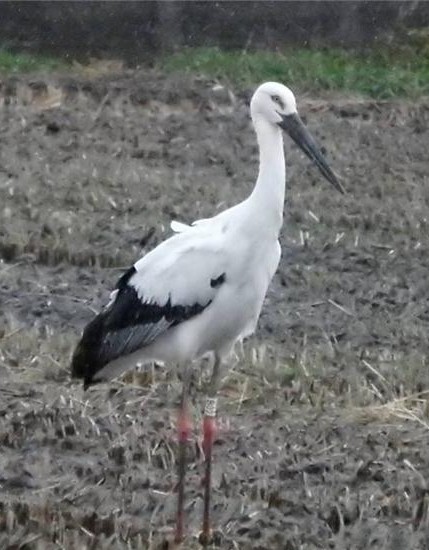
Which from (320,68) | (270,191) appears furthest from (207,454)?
(320,68)

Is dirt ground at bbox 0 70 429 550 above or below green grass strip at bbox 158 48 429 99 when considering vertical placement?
above

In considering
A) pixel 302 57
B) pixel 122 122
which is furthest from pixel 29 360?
pixel 302 57

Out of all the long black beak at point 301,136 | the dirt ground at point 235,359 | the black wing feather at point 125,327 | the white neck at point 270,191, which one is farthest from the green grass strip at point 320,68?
the white neck at point 270,191

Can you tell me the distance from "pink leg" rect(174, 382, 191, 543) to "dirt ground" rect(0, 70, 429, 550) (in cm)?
5

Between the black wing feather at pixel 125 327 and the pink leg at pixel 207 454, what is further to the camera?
the black wing feather at pixel 125 327

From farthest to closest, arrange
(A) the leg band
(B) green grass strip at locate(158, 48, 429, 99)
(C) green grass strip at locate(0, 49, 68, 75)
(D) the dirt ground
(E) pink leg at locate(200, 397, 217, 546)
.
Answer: (C) green grass strip at locate(0, 49, 68, 75)
(B) green grass strip at locate(158, 48, 429, 99)
(A) the leg band
(D) the dirt ground
(E) pink leg at locate(200, 397, 217, 546)

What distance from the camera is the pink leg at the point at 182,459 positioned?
537 cm

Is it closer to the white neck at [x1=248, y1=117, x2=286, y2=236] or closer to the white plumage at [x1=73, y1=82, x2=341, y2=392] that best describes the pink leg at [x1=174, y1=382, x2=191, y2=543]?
the white plumage at [x1=73, y1=82, x2=341, y2=392]

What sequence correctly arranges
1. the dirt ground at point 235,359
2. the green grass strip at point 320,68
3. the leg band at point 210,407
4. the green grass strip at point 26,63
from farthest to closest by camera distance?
the green grass strip at point 26,63, the green grass strip at point 320,68, the leg band at point 210,407, the dirt ground at point 235,359

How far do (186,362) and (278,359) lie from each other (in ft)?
5.66

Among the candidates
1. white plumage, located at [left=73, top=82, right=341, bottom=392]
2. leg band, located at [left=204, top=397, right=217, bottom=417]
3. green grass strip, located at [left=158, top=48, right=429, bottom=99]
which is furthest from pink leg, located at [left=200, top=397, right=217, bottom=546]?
green grass strip, located at [left=158, top=48, right=429, bottom=99]

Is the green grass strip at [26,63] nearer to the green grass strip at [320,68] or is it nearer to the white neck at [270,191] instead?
the green grass strip at [320,68]

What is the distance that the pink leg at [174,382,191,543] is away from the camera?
5.37 metres

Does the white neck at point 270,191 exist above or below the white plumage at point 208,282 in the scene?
above
